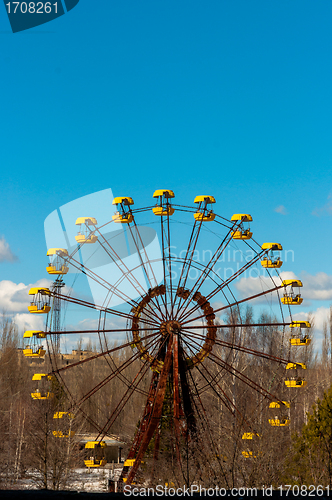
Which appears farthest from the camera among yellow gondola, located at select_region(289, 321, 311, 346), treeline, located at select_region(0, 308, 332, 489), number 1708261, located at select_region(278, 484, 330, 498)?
yellow gondola, located at select_region(289, 321, 311, 346)

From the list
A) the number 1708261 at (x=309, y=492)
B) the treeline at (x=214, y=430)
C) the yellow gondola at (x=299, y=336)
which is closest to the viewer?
the number 1708261 at (x=309, y=492)

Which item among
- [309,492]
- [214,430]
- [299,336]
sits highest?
[299,336]

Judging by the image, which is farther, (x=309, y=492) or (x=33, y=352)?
(x=33, y=352)

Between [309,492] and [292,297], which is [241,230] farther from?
[309,492]

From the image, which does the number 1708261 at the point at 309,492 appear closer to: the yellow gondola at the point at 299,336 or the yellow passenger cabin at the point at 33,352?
the yellow gondola at the point at 299,336

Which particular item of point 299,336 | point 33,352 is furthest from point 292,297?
point 33,352

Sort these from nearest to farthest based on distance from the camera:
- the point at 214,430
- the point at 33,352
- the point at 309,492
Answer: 1. the point at 309,492
2. the point at 33,352
3. the point at 214,430

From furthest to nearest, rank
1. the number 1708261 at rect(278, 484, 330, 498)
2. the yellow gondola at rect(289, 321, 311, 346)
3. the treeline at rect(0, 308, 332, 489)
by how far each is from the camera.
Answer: the yellow gondola at rect(289, 321, 311, 346) < the treeline at rect(0, 308, 332, 489) < the number 1708261 at rect(278, 484, 330, 498)

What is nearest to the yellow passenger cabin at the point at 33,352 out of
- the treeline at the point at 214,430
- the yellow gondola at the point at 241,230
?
the treeline at the point at 214,430

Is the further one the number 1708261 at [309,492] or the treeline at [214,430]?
the treeline at [214,430]

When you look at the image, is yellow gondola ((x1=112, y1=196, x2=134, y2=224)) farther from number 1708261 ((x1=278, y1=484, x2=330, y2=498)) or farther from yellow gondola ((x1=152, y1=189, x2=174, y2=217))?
number 1708261 ((x1=278, y1=484, x2=330, y2=498))

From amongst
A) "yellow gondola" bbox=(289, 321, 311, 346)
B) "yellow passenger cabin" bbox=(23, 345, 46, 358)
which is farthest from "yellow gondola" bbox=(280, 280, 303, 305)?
"yellow passenger cabin" bbox=(23, 345, 46, 358)

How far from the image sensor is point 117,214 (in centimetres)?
1877

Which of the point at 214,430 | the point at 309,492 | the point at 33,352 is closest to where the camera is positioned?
the point at 309,492
